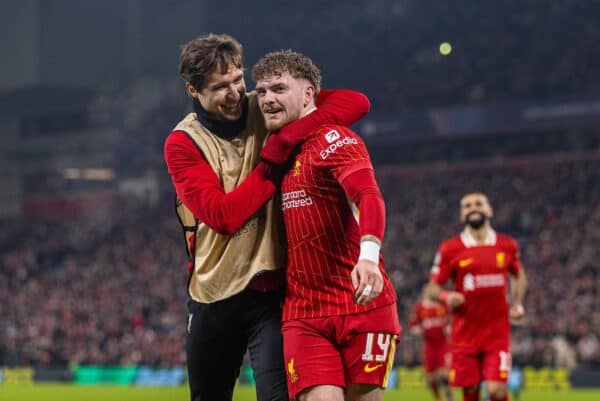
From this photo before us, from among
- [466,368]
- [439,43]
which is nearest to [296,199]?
[466,368]

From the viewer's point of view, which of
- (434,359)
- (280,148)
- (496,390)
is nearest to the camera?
(280,148)

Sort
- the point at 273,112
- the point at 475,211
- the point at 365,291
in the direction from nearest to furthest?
1. the point at 365,291
2. the point at 273,112
3. the point at 475,211

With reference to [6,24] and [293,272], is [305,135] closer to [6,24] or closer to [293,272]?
[293,272]

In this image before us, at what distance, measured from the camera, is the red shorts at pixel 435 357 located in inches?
645

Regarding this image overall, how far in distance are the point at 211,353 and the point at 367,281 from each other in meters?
1.42

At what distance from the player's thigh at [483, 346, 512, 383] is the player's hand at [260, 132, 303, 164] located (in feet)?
18.8

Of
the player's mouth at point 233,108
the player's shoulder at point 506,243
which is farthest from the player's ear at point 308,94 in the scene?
the player's shoulder at point 506,243

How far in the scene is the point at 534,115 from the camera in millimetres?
34812

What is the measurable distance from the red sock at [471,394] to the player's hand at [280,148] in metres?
5.85

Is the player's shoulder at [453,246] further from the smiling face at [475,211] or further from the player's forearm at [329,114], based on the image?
→ the player's forearm at [329,114]

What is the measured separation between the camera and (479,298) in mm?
10789

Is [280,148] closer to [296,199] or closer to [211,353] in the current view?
[296,199]

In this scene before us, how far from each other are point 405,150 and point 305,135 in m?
34.2

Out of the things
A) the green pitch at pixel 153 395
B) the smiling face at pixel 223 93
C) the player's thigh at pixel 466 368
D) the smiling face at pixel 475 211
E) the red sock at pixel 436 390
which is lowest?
the green pitch at pixel 153 395
